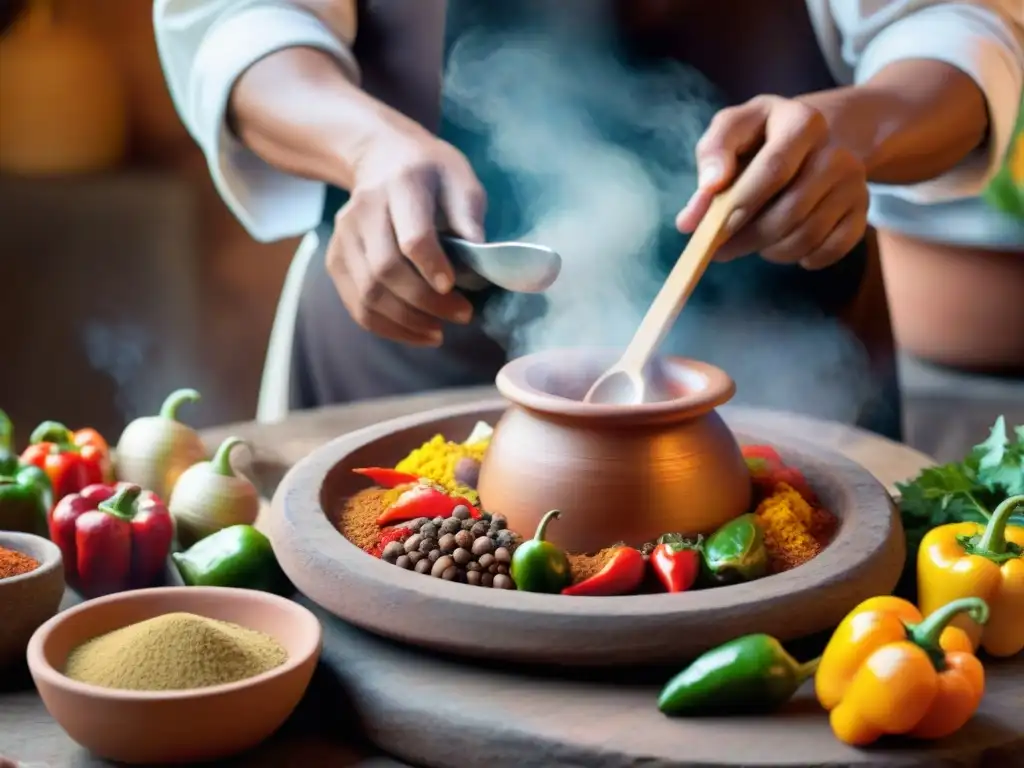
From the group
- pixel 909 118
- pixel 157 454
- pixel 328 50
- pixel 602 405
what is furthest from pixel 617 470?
pixel 328 50

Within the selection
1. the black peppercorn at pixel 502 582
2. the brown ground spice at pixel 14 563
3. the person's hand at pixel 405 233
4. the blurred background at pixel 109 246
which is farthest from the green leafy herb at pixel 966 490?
the blurred background at pixel 109 246

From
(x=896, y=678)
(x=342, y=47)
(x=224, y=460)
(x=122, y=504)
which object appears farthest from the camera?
(x=342, y=47)

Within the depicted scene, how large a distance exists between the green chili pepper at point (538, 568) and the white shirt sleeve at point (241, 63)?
1075mm

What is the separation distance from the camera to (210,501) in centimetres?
163

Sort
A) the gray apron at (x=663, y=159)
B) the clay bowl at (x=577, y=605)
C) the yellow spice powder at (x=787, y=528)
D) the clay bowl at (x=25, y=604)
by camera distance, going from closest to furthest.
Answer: the clay bowl at (x=577, y=605), the clay bowl at (x=25, y=604), the yellow spice powder at (x=787, y=528), the gray apron at (x=663, y=159)

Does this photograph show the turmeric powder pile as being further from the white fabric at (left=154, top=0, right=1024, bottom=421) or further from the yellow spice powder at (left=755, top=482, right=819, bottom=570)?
the white fabric at (left=154, top=0, right=1024, bottom=421)

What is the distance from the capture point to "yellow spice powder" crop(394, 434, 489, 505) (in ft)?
5.17

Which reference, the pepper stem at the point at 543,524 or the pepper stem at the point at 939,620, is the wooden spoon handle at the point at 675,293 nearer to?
the pepper stem at the point at 543,524

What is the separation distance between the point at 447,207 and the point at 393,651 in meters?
0.60

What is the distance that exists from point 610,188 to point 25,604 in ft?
3.98

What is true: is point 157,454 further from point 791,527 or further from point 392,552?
point 791,527

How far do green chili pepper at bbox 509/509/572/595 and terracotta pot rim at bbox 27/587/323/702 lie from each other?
0.20 meters

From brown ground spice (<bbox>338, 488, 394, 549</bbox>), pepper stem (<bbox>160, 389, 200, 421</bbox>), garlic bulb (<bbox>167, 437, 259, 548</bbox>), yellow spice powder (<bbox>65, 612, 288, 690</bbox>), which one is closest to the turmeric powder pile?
brown ground spice (<bbox>338, 488, 394, 549</bbox>)

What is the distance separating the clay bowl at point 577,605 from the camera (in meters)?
1.19
